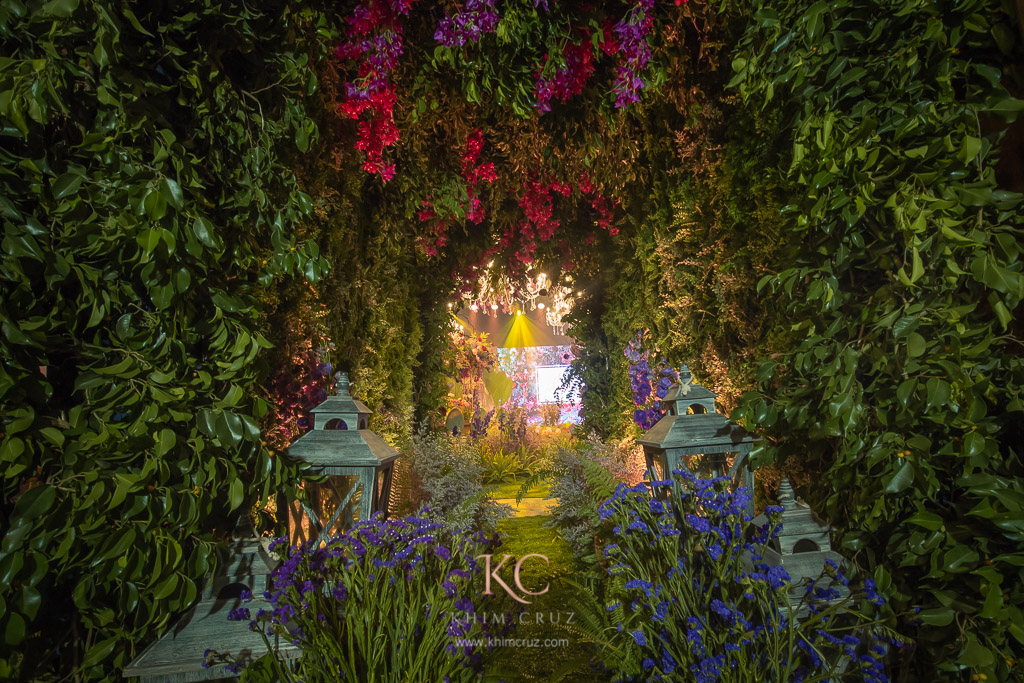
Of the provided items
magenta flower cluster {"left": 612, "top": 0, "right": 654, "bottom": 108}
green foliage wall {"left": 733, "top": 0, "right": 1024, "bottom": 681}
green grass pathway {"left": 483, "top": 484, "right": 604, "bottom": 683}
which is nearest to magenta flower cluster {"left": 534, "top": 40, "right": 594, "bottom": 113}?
magenta flower cluster {"left": 612, "top": 0, "right": 654, "bottom": 108}

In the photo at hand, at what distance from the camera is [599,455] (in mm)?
3234

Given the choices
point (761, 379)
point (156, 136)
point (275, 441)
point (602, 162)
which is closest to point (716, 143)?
point (602, 162)

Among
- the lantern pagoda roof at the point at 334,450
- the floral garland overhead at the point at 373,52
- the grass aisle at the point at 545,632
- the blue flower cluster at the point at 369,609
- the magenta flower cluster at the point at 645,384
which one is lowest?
the grass aisle at the point at 545,632

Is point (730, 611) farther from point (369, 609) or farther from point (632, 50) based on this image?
point (632, 50)

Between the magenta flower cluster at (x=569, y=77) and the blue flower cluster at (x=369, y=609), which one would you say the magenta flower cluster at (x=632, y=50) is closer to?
the magenta flower cluster at (x=569, y=77)

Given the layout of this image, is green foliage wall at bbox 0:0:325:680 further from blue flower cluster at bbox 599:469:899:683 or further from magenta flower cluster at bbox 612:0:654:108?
magenta flower cluster at bbox 612:0:654:108

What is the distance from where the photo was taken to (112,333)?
1.03 meters

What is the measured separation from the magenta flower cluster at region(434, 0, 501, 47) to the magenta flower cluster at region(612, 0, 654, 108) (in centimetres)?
47

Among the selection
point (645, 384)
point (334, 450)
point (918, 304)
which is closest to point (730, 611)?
point (918, 304)

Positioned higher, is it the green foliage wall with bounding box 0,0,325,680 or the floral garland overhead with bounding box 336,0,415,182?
the floral garland overhead with bounding box 336,0,415,182

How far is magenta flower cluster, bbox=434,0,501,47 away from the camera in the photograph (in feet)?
5.47

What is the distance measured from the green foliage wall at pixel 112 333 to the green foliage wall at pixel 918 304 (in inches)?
51.7

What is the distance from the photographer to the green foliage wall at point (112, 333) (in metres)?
A: 0.87

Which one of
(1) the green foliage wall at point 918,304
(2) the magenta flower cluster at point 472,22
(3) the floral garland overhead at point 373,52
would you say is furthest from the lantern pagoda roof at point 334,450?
(2) the magenta flower cluster at point 472,22
